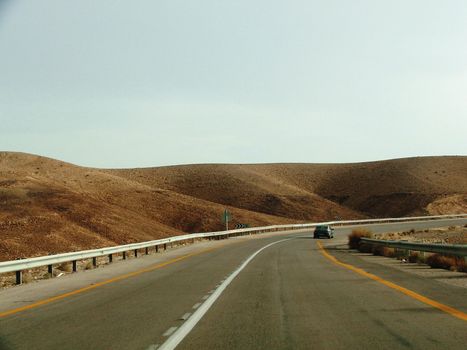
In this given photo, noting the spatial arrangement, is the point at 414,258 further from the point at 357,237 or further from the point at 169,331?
the point at 169,331

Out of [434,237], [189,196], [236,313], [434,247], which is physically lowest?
[236,313]

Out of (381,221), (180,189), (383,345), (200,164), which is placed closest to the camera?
(383,345)

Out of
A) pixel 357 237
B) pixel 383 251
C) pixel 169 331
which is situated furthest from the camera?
pixel 357 237

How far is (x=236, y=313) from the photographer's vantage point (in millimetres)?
10656

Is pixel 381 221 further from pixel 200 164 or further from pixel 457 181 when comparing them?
pixel 200 164

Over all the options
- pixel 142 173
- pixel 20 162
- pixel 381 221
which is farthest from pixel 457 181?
pixel 20 162

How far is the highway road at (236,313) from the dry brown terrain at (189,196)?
20.8 meters

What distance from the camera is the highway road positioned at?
8.16 m

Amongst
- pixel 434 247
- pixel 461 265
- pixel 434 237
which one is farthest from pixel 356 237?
pixel 461 265

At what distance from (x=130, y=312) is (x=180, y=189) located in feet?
386

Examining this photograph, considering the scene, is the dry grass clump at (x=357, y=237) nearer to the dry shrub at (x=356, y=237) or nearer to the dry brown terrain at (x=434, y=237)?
the dry shrub at (x=356, y=237)

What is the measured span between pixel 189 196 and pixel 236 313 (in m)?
89.9

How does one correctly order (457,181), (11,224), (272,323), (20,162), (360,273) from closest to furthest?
(272,323) → (360,273) → (11,224) → (20,162) → (457,181)

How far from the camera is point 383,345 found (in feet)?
25.2
